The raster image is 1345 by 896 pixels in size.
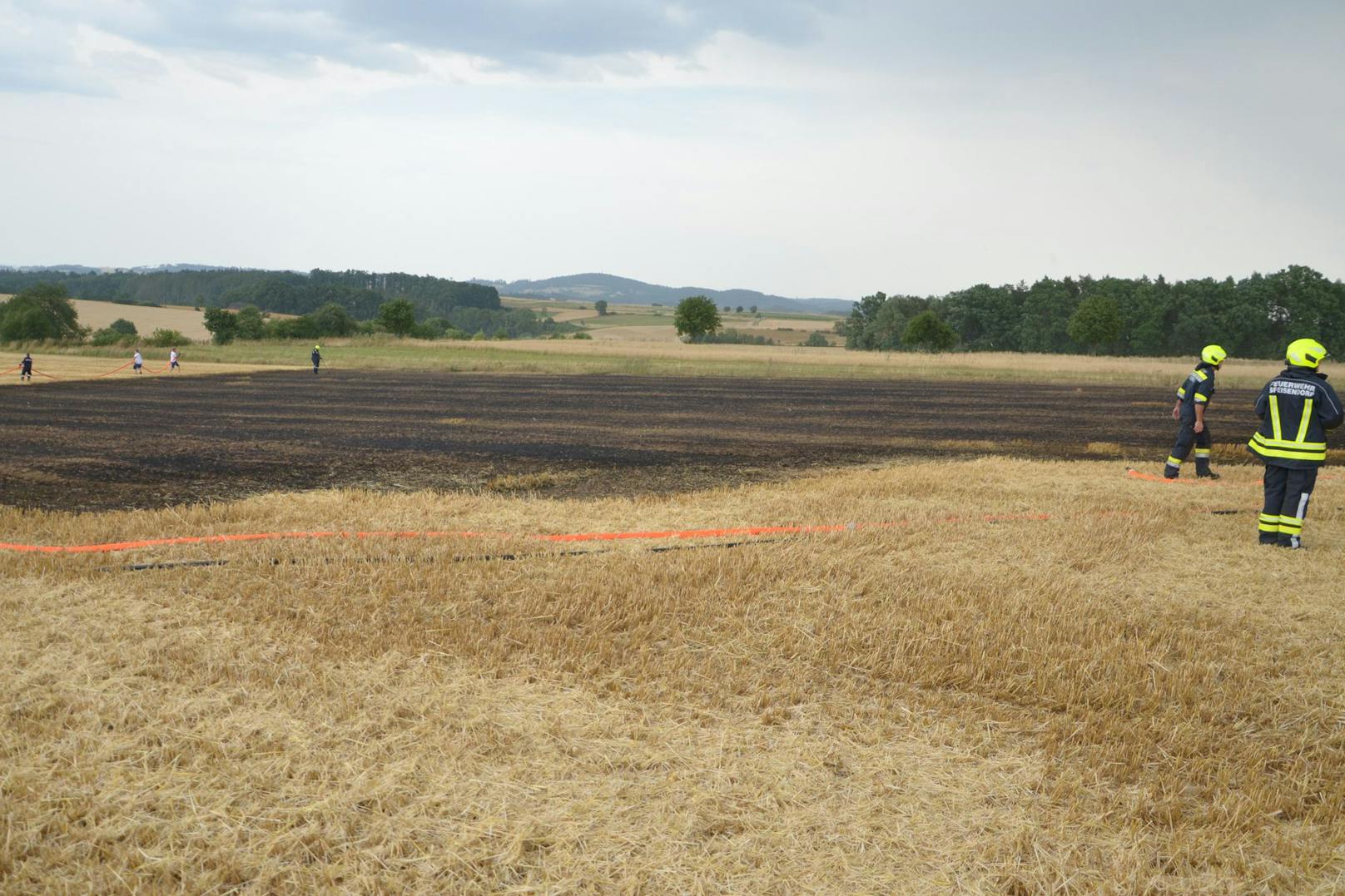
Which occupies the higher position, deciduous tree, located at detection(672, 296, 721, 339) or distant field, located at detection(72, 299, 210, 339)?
deciduous tree, located at detection(672, 296, 721, 339)

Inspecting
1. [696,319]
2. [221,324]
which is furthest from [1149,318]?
[221,324]

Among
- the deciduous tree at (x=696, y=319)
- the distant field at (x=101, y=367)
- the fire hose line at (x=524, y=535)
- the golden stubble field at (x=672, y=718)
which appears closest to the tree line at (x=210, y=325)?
the distant field at (x=101, y=367)

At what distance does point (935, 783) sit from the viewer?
4535 millimetres

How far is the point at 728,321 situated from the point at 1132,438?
6328 inches

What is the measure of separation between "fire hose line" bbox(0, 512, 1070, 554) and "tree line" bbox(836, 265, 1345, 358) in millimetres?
88214

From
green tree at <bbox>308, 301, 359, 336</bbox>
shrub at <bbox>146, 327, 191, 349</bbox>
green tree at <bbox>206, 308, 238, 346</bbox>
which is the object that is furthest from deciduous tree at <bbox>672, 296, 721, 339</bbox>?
shrub at <bbox>146, 327, 191, 349</bbox>

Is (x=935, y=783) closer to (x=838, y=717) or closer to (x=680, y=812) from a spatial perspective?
(x=838, y=717)

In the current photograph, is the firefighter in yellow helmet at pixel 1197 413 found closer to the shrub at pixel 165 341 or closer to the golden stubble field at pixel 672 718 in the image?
the golden stubble field at pixel 672 718

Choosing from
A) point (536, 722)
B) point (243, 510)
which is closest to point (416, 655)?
point (536, 722)

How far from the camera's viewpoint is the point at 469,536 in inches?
350

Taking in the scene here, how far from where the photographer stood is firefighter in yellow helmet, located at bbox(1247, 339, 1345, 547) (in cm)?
899

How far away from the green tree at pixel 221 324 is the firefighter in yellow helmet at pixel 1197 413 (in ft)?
291

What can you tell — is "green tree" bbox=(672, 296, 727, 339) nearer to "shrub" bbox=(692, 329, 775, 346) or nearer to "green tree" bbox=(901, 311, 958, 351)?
"shrub" bbox=(692, 329, 775, 346)

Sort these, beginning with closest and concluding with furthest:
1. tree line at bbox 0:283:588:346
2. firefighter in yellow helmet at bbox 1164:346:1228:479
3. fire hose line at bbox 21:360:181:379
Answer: firefighter in yellow helmet at bbox 1164:346:1228:479, fire hose line at bbox 21:360:181:379, tree line at bbox 0:283:588:346
